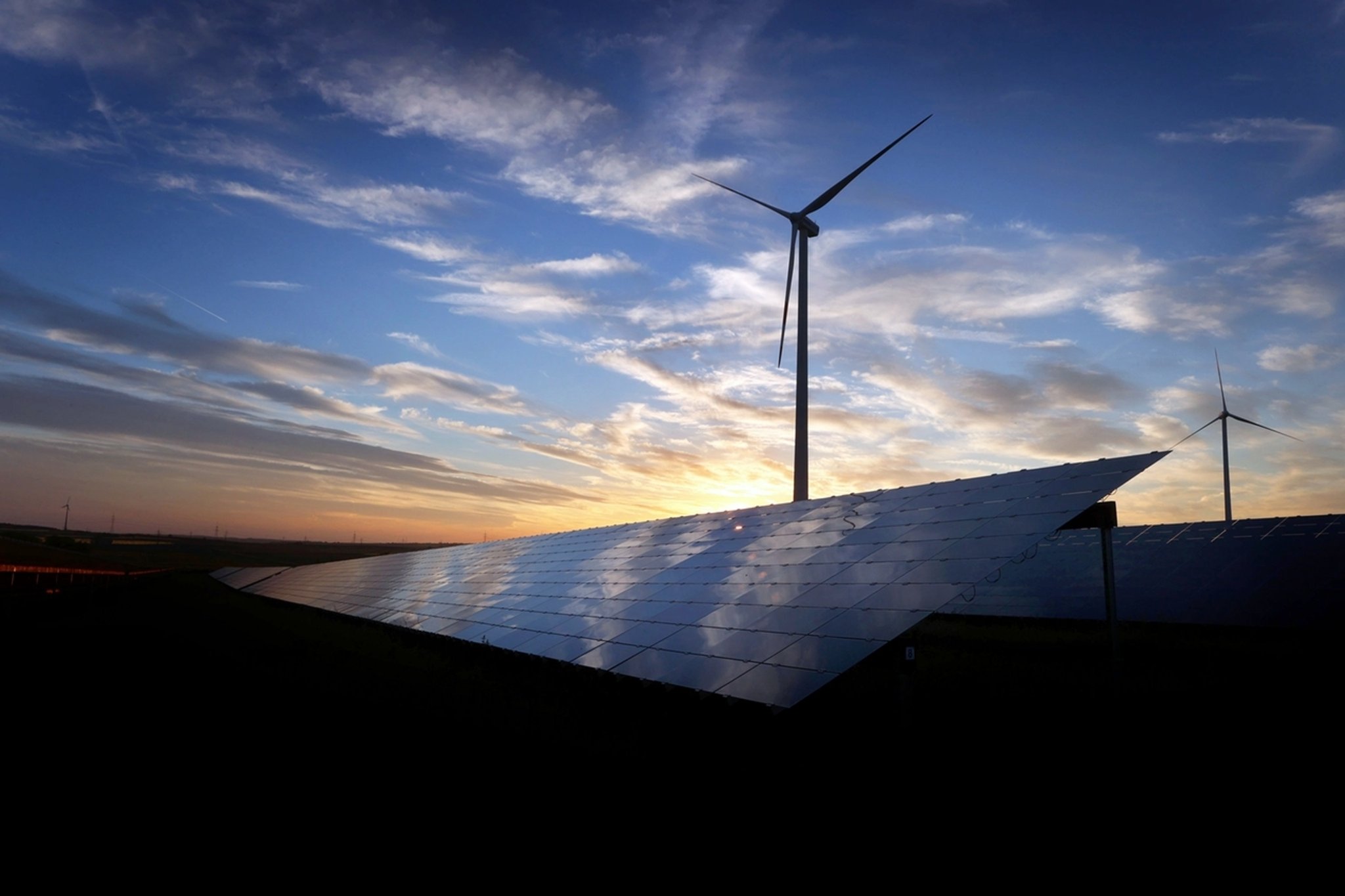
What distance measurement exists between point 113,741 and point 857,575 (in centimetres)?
1427

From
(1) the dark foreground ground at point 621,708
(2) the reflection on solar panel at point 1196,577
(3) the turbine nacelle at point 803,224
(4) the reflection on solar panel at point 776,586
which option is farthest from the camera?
(3) the turbine nacelle at point 803,224

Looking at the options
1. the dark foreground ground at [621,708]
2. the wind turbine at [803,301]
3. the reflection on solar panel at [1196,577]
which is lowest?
the dark foreground ground at [621,708]

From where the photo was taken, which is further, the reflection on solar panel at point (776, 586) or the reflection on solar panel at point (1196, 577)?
the reflection on solar panel at point (1196, 577)

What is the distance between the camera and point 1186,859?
7430mm

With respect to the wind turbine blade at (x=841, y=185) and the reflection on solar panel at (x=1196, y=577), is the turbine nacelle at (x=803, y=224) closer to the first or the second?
the wind turbine blade at (x=841, y=185)

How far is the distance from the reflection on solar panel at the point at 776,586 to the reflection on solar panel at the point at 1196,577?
958cm

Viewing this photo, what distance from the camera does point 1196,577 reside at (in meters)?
33.5

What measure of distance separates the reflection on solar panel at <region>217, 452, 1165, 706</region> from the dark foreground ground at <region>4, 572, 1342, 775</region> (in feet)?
3.00

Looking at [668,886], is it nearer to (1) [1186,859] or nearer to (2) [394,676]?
(1) [1186,859]

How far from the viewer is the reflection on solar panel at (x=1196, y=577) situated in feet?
96.4

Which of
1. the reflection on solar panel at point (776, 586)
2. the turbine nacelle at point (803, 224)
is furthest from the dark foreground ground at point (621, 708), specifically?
the turbine nacelle at point (803, 224)

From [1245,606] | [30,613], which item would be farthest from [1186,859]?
[30,613]

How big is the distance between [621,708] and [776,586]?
15.1 feet

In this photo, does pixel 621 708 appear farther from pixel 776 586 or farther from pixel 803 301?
pixel 803 301
